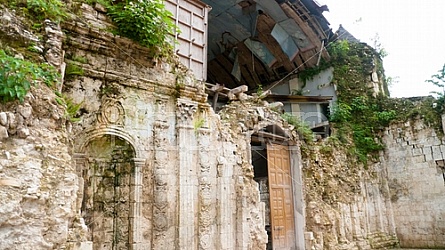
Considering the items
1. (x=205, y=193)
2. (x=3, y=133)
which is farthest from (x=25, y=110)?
(x=205, y=193)

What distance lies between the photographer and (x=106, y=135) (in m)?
5.89

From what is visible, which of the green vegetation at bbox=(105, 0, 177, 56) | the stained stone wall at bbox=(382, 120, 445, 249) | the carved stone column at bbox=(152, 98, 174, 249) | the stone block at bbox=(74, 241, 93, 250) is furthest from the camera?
the stained stone wall at bbox=(382, 120, 445, 249)

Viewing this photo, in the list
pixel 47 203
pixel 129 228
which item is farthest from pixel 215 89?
pixel 47 203

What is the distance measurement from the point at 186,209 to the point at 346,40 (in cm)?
1111

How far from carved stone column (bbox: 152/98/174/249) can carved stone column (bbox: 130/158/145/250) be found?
0.28m

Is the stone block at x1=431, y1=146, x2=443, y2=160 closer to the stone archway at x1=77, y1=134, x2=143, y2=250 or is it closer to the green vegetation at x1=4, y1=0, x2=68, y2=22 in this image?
the stone archway at x1=77, y1=134, x2=143, y2=250

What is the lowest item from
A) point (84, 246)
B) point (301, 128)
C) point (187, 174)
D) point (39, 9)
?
point (84, 246)

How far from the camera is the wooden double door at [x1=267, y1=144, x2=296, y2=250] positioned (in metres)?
9.13

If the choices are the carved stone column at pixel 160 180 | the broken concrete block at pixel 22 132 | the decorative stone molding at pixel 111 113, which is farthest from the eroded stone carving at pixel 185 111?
the broken concrete block at pixel 22 132

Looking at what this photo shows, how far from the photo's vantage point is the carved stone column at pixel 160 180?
605 centimetres

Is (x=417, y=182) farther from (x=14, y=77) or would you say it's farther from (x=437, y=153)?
(x=14, y=77)

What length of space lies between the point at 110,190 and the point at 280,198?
5.13 meters

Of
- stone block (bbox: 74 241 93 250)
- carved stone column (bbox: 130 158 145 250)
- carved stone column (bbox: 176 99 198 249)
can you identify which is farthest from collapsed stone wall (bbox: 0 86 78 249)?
carved stone column (bbox: 176 99 198 249)

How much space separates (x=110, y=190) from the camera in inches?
235
